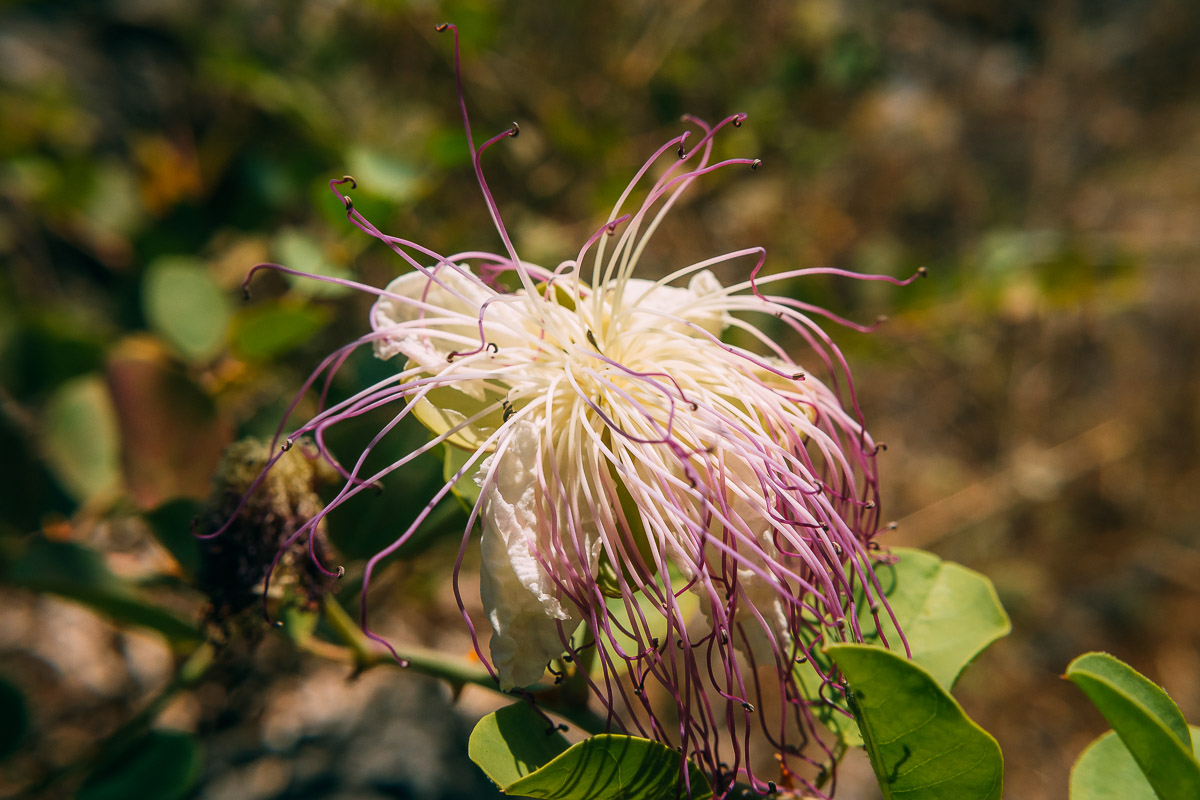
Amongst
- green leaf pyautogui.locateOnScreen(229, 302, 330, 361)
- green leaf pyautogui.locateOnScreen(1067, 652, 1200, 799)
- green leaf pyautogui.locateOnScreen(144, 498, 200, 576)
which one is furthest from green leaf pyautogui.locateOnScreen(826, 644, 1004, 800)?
green leaf pyautogui.locateOnScreen(229, 302, 330, 361)

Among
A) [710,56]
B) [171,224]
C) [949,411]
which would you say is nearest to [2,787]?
[171,224]

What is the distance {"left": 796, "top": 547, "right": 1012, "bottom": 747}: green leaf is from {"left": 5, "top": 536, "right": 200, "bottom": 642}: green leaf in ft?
2.56

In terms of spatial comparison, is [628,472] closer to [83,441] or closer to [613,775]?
[613,775]

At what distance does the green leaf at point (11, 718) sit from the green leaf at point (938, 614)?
115cm

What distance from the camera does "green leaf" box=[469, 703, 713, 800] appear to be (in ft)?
2.14

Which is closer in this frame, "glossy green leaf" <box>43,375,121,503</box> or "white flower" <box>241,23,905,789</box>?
"white flower" <box>241,23,905,789</box>

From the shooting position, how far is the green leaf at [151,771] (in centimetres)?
102

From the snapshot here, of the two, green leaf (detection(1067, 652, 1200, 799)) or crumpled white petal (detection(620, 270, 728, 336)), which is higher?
crumpled white petal (detection(620, 270, 728, 336))

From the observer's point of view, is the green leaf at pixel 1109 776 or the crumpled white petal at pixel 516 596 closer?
the crumpled white petal at pixel 516 596

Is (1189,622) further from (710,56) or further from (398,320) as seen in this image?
(398,320)

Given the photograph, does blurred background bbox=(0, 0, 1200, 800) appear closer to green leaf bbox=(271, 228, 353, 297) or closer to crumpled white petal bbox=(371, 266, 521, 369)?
green leaf bbox=(271, 228, 353, 297)

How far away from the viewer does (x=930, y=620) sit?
878mm

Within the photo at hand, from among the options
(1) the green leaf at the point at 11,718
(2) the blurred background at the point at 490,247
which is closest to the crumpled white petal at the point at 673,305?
(2) the blurred background at the point at 490,247

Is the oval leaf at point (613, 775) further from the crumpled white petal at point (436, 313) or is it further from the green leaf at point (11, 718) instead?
the green leaf at point (11, 718)
